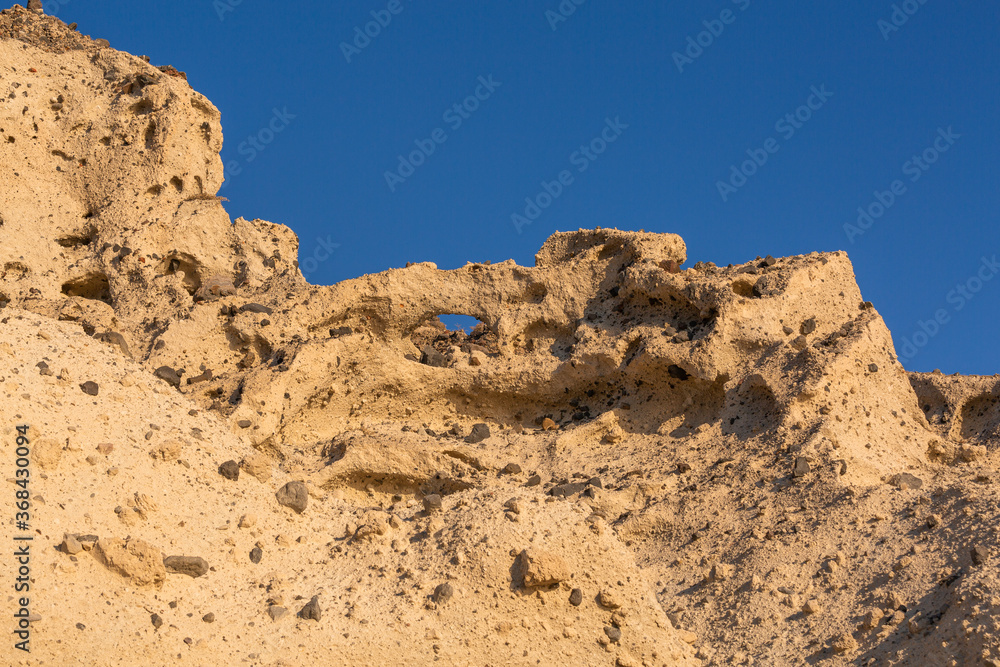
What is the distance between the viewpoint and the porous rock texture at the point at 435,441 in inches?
267

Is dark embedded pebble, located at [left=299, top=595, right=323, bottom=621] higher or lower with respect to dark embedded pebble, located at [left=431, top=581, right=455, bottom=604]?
higher

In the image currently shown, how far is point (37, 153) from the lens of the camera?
11.9m

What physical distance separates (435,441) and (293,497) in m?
2.47

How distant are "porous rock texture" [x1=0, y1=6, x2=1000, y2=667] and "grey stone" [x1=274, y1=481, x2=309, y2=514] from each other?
3cm

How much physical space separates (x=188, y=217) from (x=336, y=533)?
5.07m

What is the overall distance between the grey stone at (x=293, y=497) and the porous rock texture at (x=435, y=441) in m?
0.03

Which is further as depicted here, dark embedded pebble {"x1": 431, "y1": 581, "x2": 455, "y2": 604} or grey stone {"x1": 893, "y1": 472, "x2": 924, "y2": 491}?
grey stone {"x1": 893, "y1": 472, "x2": 924, "y2": 491}

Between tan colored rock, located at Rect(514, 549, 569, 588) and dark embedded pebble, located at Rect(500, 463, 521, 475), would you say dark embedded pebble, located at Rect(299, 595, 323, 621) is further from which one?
dark embedded pebble, located at Rect(500, 463, 521, 475)

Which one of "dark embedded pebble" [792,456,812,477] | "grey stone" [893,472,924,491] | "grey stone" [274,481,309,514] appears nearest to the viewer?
"grey stone" [274,481,309,514]

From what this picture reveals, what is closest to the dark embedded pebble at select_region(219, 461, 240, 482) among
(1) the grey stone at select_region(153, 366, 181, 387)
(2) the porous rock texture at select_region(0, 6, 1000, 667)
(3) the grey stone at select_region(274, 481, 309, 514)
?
(2) the porous rock texture at select_region(0, 6, 1000, 667)

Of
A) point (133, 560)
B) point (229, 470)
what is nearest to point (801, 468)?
point (229, 470)

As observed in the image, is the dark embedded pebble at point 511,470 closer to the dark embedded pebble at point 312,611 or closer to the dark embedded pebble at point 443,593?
the dark embedded pebble at point 443,593

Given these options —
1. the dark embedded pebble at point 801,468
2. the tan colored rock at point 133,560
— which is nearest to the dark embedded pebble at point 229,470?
the tan colored rock at point 133,560

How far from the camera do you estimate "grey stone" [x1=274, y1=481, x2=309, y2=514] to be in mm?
7832
